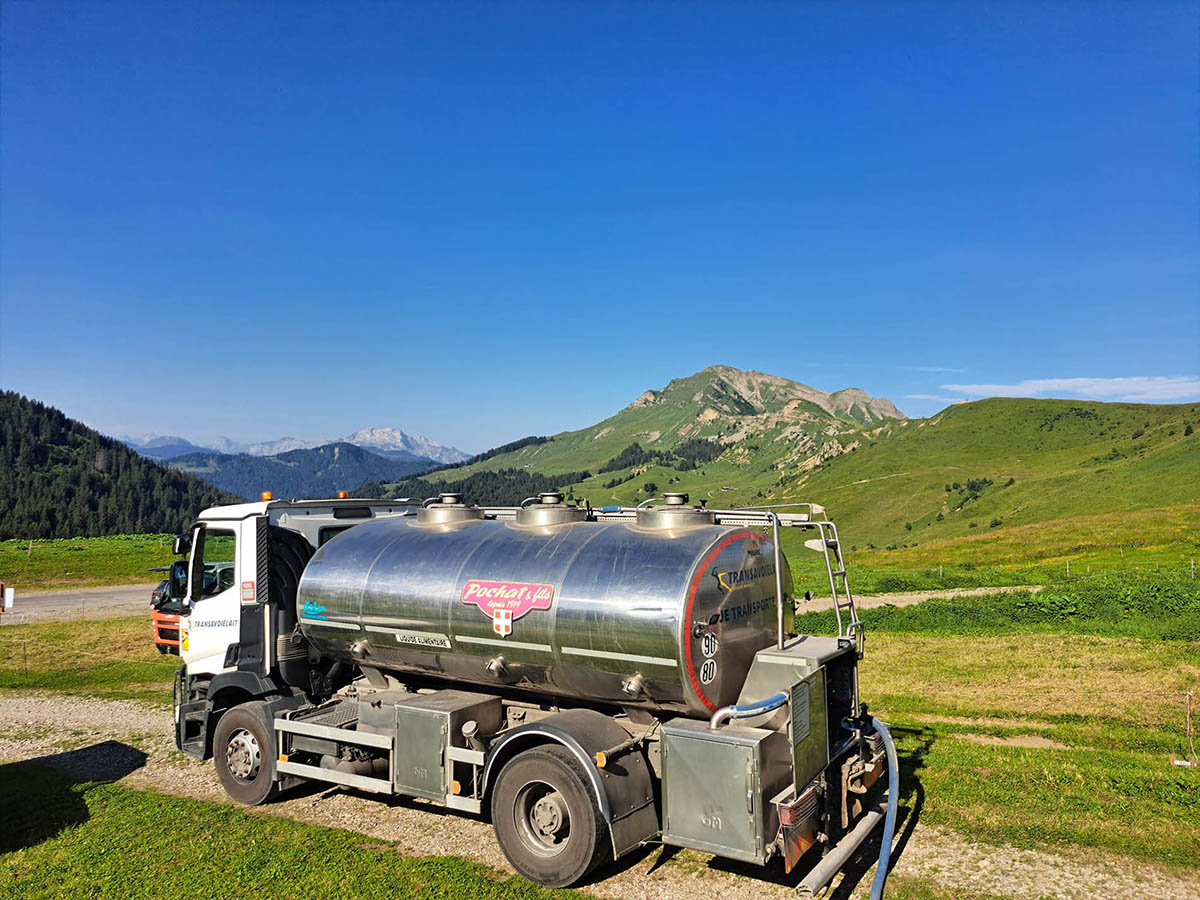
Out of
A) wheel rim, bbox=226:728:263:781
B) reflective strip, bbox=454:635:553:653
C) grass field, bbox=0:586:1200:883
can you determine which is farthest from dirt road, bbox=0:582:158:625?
reflective strip, bbox=454:635:553:653

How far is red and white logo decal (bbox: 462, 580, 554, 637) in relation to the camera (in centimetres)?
1022

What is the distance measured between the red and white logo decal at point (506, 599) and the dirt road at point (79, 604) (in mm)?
34696

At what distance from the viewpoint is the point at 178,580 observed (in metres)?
14.5

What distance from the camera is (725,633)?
9.49 m

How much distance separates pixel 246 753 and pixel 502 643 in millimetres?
5704

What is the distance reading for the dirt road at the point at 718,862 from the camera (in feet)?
30.1

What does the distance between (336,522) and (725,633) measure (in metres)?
8.16

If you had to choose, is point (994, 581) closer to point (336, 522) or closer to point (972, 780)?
point (972, 780)

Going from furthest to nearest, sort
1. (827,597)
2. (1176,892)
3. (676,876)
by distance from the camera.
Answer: (827,597) < (676,876) < (1176,892)

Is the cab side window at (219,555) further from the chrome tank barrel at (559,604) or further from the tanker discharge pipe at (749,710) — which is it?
the tanker discharge pipe at (749,710)

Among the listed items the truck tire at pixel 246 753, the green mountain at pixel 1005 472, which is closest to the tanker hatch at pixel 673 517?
the truck tire at pixel 246 753

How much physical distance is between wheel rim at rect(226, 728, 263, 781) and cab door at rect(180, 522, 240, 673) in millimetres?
1226

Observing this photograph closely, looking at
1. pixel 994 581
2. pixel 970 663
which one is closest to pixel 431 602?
pixel 970 663

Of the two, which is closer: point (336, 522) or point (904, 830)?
point (904, 830)
